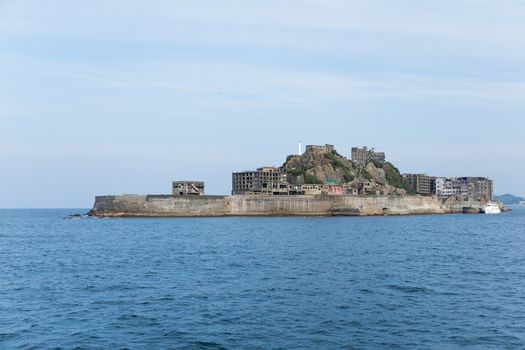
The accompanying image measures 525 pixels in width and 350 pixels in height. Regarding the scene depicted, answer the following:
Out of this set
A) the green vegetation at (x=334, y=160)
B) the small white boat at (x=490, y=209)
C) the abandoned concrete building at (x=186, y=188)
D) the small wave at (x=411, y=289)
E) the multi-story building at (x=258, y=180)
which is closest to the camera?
the small wave at (x=411, y=289)

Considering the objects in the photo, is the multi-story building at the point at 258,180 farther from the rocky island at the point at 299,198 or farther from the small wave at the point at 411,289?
the small wave at the point at 411,289

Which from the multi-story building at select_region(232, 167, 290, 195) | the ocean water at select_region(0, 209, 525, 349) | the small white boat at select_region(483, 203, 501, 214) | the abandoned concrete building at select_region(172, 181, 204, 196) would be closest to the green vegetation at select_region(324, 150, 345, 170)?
the multi-story building at select_region(232, 167, 290, 195)

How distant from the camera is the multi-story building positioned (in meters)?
152

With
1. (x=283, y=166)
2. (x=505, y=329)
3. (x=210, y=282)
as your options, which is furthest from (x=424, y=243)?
(x=283, y=166)

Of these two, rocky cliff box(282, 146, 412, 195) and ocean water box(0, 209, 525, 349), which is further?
rocky cliff box(282, 146, 412, 195)

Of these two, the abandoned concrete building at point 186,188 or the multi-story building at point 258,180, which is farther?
the multi-story building at point 258,180

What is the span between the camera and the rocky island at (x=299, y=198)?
126 metres

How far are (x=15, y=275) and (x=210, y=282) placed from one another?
46.9 ft

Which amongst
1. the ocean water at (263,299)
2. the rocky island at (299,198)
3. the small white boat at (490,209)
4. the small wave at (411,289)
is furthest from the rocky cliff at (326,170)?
the small wave at (411,289)

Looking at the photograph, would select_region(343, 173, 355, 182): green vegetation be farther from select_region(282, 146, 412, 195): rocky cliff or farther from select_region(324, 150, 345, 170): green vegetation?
select_region(324, 150, 345, 170): green vegetation

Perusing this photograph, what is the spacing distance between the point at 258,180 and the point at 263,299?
430 feet

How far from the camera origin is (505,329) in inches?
917

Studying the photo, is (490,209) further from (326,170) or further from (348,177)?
(326,170)

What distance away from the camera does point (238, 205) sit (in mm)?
129750
